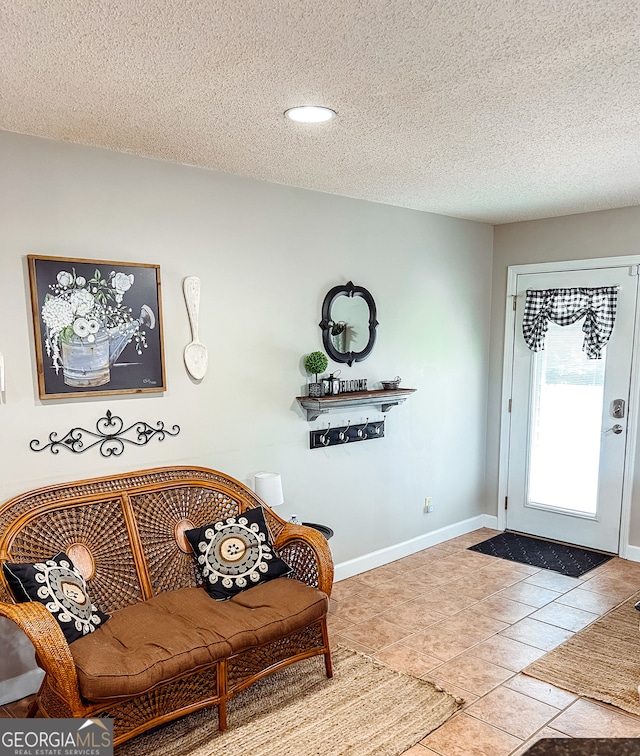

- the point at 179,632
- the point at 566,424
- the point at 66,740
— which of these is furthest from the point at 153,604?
the point at 566,424

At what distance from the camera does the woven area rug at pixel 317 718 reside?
2.33m

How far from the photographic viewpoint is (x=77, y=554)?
2598mm

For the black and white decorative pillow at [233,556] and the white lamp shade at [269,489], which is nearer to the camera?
the black and white decorative pillow at [233,556]

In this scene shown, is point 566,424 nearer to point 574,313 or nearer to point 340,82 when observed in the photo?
point 574,313

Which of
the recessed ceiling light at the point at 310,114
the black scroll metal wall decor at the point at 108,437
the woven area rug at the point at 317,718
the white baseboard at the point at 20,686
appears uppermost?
the recessed ceiling light at the point at 310,114

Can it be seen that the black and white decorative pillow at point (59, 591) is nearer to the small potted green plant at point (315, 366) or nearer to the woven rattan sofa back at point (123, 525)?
the woven rattan sofa back at point (123, 525)

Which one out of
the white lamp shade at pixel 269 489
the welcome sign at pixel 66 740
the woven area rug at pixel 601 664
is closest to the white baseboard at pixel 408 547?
the white lamp shade at pixel 269 489

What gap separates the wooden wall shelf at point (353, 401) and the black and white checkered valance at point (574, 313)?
1.23 metres

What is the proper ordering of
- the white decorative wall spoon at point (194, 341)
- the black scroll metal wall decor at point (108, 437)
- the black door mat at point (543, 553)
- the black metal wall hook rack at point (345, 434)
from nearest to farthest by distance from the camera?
1. the black scroll metal wall decor at point (108, 437)
2. the white decorative wall spoon at point (194, 341)
3. the black metal wall hook rack at point (345, 434)
4. the black door mat at point (543, 553)

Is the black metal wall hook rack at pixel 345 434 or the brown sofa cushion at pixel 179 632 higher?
the black metal wall hook rack at pixel 345 434

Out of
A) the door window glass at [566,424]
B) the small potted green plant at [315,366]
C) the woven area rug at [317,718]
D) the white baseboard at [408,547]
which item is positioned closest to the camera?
the woven area rug at [317,718]

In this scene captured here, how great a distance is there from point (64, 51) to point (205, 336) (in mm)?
1616

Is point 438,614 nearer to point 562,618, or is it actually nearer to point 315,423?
point 562,618

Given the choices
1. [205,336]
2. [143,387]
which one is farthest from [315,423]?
[143,387]
